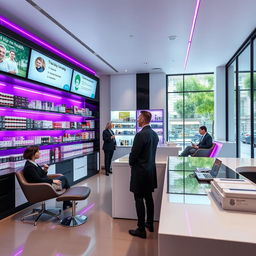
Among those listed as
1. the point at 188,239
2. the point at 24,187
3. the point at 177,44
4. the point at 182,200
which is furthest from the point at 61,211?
the point at 177,44

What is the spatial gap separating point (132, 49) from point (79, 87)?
1.81 m

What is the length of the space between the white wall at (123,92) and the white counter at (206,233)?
21.9 ft

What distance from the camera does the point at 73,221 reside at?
3314 millimetres

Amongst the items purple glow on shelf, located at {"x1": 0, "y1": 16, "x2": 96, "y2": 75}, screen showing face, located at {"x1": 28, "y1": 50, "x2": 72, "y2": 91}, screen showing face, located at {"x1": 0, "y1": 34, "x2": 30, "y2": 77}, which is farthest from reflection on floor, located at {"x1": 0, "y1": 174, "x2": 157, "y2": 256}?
purple glow on shelf, located at {"x1": 0, "y1": 16, "x2": 96, "y2": 75}

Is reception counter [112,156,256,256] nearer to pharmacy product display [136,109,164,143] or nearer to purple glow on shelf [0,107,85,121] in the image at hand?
purple glow on shelf [0,107,85,121]

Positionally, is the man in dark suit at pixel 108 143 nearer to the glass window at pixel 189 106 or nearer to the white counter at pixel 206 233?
the glass window at pixel 189 106

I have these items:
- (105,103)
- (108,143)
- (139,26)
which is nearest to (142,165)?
(139,26)

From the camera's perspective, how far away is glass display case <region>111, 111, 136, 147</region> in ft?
26.1

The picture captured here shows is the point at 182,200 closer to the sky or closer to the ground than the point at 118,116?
closer to the ground

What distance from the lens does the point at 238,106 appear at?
19.9 feet

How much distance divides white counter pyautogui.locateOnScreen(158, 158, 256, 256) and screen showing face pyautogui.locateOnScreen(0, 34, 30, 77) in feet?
11.7

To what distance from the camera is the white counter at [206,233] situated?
96 cm

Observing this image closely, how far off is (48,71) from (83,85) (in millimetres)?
1614

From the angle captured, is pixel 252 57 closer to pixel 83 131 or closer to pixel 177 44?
pixel 177 44
